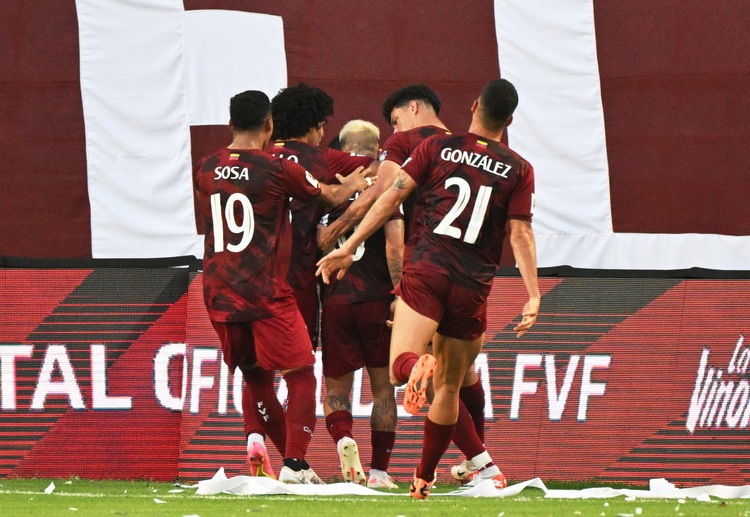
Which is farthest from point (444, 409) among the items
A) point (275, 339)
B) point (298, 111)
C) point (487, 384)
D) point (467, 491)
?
point (487, 384)

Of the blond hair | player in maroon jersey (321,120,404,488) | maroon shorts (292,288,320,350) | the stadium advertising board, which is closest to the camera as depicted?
maroon shorts (292,288,320,350)

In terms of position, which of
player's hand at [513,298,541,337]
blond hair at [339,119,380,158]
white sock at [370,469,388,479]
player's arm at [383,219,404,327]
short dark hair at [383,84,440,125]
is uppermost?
short dark hair at [383,84,440,125]

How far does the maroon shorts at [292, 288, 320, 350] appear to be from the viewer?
7547 millimetres

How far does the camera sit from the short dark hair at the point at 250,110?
7004mm

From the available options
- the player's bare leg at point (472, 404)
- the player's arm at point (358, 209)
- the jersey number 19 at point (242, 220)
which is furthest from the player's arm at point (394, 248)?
the jersey number 19 at point (242, 220)

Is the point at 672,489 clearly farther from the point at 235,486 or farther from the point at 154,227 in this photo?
the point at 154,227

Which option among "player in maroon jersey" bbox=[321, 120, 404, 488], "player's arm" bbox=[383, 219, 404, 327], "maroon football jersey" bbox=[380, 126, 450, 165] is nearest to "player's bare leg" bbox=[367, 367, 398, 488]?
"player in maroon jersey" bbox=[321, 120, 404, 488]

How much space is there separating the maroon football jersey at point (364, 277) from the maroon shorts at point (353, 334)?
4 centimetres

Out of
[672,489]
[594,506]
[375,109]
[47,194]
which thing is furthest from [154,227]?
[594,506]

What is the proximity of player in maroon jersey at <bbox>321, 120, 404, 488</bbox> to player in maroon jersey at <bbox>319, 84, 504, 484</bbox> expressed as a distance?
261 millimetres

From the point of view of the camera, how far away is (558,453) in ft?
28.3

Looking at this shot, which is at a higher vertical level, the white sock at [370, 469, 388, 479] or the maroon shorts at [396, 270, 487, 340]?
the maroon shorts at [396, 270, 487, 340]

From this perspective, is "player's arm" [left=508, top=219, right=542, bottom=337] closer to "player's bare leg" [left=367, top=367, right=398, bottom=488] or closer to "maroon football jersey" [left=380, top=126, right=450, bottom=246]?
"maroon football jersey" [left=380, top=126, right=450, bottom=246]

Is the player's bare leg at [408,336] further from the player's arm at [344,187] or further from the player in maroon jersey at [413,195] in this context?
the player in maroon jersey at [413,195]
